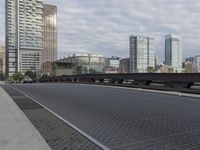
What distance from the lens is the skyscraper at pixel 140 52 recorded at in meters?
97.9

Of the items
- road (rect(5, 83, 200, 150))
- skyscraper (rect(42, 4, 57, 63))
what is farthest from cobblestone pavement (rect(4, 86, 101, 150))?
skyscraper (rect(42, 4, 57, 63))

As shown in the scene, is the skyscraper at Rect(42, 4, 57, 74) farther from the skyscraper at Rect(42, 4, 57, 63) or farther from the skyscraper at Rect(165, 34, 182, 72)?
the skyscraper at Rect(165, 34, 182, 72)

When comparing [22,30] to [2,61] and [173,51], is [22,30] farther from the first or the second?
[173,51]

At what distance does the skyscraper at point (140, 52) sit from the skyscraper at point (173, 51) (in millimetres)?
9645

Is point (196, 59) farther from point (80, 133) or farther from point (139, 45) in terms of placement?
point (80, 133)

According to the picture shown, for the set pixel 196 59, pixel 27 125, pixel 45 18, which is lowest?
pixel 27 125

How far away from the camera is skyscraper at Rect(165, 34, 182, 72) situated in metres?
109

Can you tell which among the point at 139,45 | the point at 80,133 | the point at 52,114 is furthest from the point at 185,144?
the point at 139,45

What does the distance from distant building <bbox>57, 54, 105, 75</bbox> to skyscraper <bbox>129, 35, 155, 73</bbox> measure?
19199 mm

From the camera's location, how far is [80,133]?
7.42 metres

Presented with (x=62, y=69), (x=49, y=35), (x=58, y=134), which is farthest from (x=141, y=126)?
(x=49, y=35)

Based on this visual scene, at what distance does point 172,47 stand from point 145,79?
8618 centimetres

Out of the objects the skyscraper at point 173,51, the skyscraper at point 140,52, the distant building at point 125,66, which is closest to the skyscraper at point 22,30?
the distant building at point 125,66

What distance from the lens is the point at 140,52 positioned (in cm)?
9719
